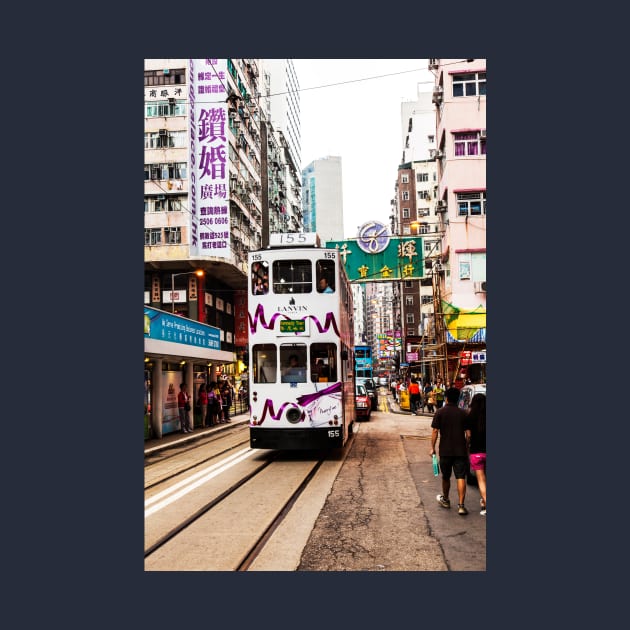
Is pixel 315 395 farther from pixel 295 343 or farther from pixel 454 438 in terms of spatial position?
pixel 454 438

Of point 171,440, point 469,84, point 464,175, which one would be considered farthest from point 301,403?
point 469,84

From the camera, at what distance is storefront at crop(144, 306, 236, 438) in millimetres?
18547

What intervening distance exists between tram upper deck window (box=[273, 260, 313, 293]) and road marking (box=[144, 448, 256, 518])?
3.96 metres

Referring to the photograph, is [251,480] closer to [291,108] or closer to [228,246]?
[228,246]

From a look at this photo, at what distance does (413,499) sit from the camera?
9.62 m

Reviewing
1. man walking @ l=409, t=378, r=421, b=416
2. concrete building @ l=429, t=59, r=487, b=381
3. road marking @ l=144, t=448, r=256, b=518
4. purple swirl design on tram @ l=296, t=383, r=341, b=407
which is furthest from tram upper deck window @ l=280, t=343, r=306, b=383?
man walking @ l=409, t=378, r=421, b=416

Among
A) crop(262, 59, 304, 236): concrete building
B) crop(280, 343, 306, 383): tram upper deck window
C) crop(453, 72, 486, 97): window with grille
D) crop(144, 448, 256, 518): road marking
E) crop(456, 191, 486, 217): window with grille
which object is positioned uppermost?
crop(262, 59, 304, 236): concrete building

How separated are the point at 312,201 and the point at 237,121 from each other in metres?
130

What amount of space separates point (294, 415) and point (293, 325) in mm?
1934

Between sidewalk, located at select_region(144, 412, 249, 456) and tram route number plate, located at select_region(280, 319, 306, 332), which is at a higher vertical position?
tram route number plate, located at select_region(280, 319, 306, 332)

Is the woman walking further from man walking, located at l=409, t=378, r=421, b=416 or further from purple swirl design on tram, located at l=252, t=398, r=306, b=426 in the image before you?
man walking, located at l=409, t=378, r=421, b=416

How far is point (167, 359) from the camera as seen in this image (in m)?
21.2

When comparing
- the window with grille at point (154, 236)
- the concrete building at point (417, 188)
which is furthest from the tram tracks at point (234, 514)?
the concrete building at point (417, 188)

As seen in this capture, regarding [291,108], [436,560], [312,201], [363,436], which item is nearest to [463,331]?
[363,436]
